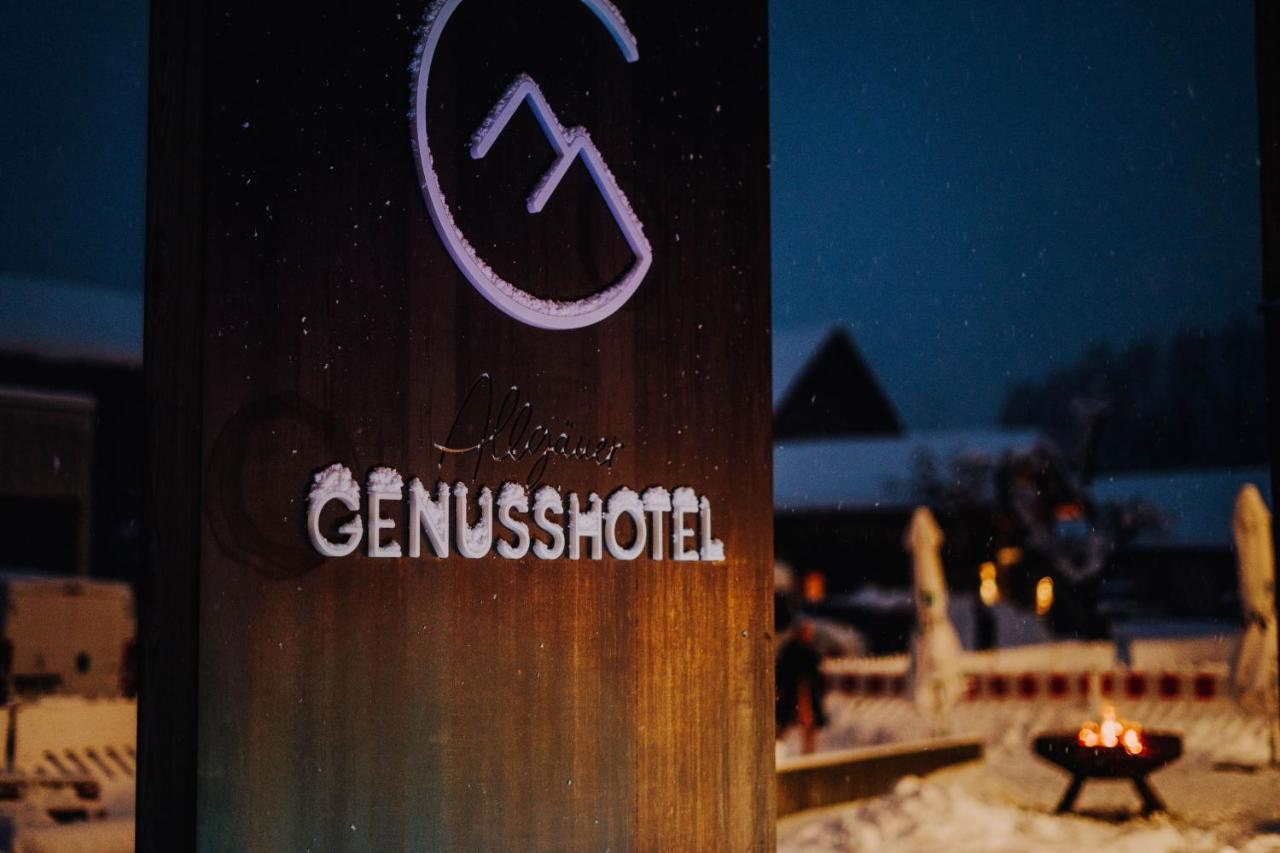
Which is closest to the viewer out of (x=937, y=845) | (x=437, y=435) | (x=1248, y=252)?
(x=437, y=435)

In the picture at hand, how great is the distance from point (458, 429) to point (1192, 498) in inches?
1703

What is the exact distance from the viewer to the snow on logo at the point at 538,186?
229 inches

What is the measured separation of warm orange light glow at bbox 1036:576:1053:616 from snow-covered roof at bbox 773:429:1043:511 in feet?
11.0

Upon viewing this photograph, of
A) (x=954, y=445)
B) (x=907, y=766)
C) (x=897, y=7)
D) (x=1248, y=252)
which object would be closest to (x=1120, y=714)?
(x=907, y=766)

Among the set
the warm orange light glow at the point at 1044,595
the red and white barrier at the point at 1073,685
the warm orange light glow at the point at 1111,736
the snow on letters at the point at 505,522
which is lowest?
the red and white barrier at the point at 1073,685

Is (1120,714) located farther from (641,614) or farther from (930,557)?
(641,614)

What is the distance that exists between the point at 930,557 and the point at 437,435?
12.4m

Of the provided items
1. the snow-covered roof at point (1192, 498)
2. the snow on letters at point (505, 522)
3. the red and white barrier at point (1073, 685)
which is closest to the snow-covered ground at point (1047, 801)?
the red and white barrier at point (1073, 685)

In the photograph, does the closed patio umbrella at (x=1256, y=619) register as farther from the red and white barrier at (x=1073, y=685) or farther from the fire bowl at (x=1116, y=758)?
the fire bowl at (x=1116, y=758)

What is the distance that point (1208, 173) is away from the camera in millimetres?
90875

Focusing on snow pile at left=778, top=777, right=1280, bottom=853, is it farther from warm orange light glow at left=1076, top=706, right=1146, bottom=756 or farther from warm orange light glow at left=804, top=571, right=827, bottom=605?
warm orange light glow at left=804, top=571, right=827, bottom=605

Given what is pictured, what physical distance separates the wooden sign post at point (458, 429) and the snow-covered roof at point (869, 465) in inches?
1131

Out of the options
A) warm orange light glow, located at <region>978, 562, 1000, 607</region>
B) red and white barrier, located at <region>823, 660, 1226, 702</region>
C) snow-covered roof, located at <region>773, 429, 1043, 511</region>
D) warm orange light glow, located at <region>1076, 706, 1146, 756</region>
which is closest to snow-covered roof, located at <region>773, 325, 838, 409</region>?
snow-covered roof, located at <region>773, 429, 1043, 511</region>

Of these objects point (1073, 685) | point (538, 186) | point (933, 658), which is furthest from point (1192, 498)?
point (538, 186)
